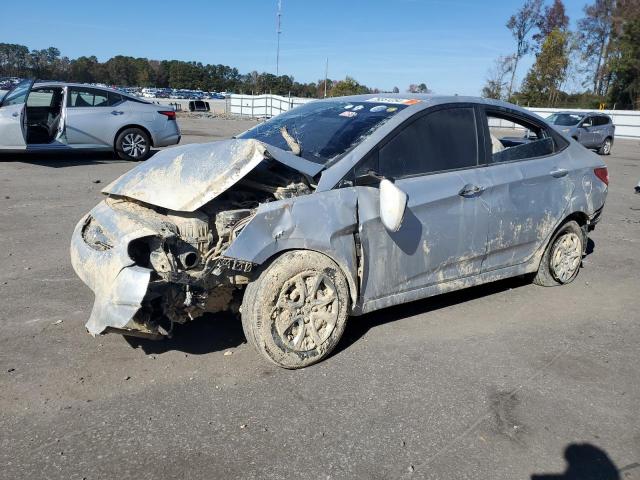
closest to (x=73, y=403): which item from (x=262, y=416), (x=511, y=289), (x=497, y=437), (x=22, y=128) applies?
(x=262, y=416)

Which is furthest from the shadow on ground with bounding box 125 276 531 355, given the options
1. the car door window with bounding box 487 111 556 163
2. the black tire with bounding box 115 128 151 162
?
the black tire with bounding box 115 128 151 162

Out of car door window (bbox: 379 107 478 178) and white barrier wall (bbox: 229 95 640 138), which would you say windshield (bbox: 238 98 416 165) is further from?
white barrier wall (bbox: 229 95 640 138)

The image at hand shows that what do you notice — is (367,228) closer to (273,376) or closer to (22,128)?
(273,376)

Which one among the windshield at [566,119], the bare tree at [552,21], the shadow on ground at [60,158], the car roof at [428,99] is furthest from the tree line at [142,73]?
the car roof at [428,99]

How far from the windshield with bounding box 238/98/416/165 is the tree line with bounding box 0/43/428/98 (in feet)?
214

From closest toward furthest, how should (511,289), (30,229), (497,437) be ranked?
1. (497,437)
2. (511,289)
3. (30,229)

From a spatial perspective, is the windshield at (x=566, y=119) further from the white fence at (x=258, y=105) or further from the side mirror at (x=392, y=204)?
the side mirror at (x=392, y=204)

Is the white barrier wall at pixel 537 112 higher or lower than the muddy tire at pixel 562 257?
higher

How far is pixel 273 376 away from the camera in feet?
11.6

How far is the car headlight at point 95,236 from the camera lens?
11.9 ft

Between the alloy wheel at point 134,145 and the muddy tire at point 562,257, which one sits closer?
the muddy tire at point 562,257

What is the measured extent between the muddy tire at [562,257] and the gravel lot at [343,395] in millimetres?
277

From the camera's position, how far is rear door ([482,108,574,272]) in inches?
175

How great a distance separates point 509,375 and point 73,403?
2.64 metres
